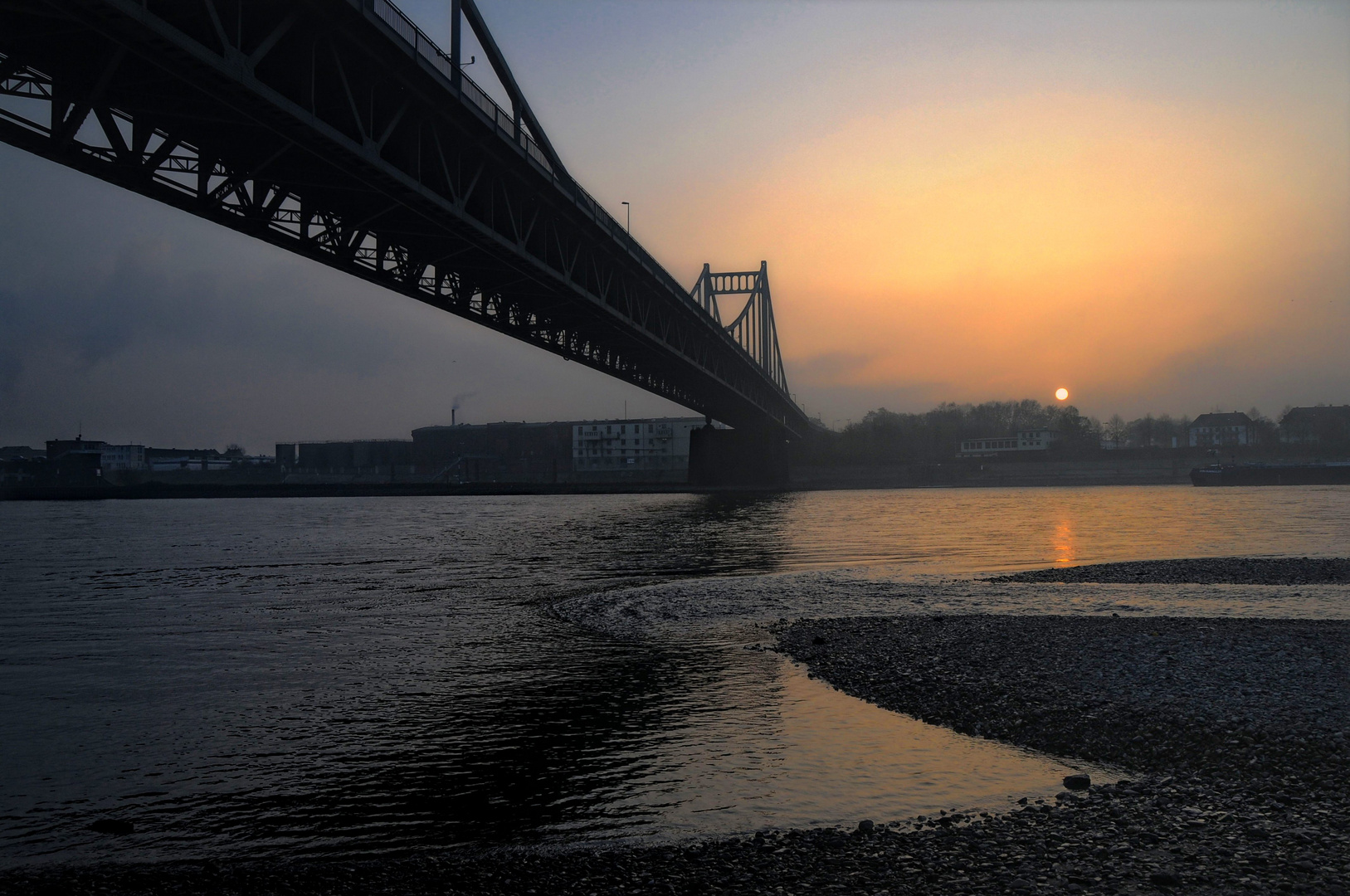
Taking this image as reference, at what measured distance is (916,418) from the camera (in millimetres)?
192750

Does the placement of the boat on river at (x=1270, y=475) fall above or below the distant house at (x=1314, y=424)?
below

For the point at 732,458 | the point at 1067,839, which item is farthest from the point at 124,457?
the point at 1067,839

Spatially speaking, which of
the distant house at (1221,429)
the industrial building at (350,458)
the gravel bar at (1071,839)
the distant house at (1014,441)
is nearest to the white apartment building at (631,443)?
the industrial building at (350,458)

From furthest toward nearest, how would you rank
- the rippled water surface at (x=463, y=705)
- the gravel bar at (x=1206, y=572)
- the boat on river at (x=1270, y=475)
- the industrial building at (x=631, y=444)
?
the industrial building at (x=631, y=444), the boat on river at (x=1270, y=475), the gravel bar at (x=1206, y=572), the rippled water surface at (x=463, y=705)

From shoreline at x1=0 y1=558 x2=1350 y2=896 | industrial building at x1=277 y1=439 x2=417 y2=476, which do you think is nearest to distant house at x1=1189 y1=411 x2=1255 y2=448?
industrial building at x1=277 y1=439 x2=417 y2=476

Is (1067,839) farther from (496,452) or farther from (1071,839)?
(496,452)

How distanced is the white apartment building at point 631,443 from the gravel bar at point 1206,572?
427 feet

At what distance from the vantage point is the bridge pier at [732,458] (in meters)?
93.6

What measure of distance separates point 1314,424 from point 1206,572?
526 ft

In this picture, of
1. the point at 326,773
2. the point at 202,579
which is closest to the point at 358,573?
the point at 202,579

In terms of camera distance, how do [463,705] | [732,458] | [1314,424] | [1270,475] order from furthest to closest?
1. [1314,424]
2. [1270,475]
3. [732,458]
4. [463,705]

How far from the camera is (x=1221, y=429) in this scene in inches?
7062

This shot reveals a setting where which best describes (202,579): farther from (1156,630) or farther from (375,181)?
(1156,630)

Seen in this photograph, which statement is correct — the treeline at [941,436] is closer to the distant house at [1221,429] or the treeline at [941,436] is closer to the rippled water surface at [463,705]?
the distant house at [1221,429]
